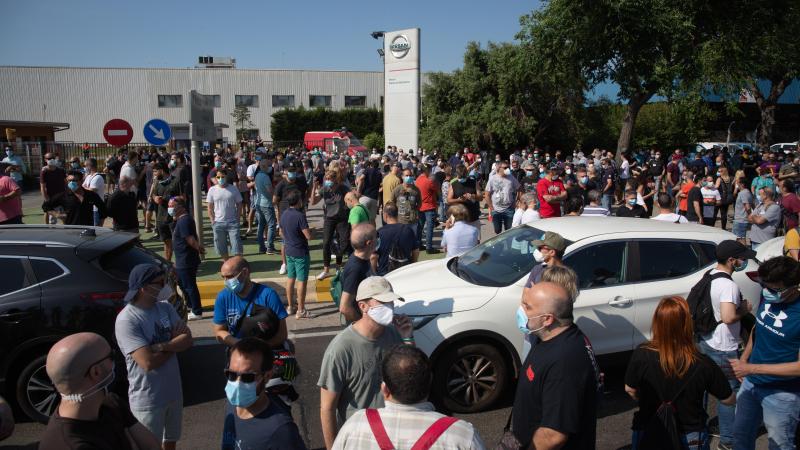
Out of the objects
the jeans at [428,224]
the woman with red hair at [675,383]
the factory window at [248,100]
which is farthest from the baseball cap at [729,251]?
the factory window at [248,100]

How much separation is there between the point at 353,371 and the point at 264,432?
76 cm

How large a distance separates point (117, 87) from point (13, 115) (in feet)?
33.0

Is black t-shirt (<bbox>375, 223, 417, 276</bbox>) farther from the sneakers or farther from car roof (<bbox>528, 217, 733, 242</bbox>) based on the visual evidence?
the sneakers

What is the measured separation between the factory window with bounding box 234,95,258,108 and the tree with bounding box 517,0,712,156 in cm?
3881

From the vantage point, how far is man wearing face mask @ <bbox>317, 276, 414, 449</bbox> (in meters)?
3.31

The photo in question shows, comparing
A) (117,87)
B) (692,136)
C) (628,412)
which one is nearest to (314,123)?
(117,87)

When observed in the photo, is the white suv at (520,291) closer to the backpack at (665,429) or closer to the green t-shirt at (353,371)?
the green t-shirt at (353,371)

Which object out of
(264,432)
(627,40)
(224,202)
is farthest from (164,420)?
(627,40)

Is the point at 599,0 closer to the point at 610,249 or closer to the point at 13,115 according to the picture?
the point at 610,249

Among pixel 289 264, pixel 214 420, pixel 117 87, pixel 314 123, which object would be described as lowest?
pixel 214 420

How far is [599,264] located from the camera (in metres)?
5.59

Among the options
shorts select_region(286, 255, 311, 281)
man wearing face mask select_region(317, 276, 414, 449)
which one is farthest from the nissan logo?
man wearing face mask select_region(317, 276, 414, 449)

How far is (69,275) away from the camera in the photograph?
5.12 metres

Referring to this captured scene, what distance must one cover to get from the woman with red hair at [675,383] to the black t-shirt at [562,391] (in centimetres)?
51
